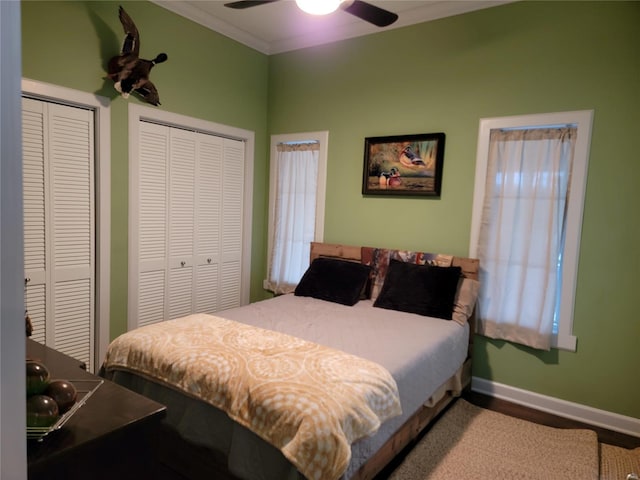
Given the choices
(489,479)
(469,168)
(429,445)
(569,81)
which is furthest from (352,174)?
(489,479)

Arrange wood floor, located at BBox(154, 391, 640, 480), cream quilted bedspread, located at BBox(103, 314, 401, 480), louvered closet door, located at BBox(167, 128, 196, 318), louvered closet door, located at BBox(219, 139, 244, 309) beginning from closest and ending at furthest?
cream quilted bedspread, located at BBox(103, 314, 401, 480) < wood floor, located at BBox(154, 391, 640, 480) < louvered closet door, located at BBox(167, 128, 196, 318) < louvered closet door, located at BBox(219, 139, 244, 309)

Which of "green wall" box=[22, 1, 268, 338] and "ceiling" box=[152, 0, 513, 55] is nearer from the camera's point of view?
"green wall" box=[22, 1, 268, 338]

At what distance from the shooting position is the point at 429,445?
239cm

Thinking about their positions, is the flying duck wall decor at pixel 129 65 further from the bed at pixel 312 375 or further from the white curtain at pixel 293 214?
the bed at pixel 312 375

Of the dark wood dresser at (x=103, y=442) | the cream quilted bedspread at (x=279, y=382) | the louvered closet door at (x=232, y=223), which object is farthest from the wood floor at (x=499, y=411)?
the louvered closet door at (x=232, y=223)

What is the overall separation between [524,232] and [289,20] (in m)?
2.63

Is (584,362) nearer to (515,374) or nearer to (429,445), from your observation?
(515,374)

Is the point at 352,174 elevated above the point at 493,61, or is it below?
below

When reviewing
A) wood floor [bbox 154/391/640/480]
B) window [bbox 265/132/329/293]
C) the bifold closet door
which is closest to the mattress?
wood floor [bbox 154/391/640/480]

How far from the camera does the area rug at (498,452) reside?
2.15 meters

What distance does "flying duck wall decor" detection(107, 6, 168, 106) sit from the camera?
2809 millimetres

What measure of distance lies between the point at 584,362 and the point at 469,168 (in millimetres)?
1577

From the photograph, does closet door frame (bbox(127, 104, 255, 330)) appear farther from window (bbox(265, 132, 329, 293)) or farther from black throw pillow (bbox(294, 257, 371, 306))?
black throw pillow (bbox(294, 257, 371, 306))

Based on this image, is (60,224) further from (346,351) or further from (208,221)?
(346,351)
